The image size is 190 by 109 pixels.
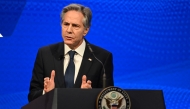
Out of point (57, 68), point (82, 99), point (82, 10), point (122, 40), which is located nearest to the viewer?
point (82, 99)

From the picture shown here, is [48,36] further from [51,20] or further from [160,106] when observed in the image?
[160,106]

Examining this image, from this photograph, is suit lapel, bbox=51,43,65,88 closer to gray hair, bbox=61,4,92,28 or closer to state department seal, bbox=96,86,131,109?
gray hair, bbox=61,4,92,28

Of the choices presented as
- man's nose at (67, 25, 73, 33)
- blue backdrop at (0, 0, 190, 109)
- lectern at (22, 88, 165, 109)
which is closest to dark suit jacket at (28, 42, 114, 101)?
man's nose at (67, 25, 73, 33)

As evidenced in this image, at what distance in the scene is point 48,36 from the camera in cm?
398

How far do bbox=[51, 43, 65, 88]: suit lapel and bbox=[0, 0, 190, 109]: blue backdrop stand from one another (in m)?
1.08

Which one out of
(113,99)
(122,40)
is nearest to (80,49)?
(113,99)

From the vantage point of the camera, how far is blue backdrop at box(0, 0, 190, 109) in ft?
12.9

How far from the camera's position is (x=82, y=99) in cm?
199

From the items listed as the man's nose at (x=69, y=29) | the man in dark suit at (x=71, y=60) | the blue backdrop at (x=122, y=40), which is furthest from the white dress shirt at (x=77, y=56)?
the blue backdrop at (x=122, y=40)

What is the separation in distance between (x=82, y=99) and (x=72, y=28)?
93cm

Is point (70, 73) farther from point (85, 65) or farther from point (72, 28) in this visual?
point (72, 28)

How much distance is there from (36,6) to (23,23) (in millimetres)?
208

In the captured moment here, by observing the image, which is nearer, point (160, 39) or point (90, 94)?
point (90, 94)

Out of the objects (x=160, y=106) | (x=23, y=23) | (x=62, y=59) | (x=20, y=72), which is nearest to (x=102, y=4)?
(x=23, y=23)
